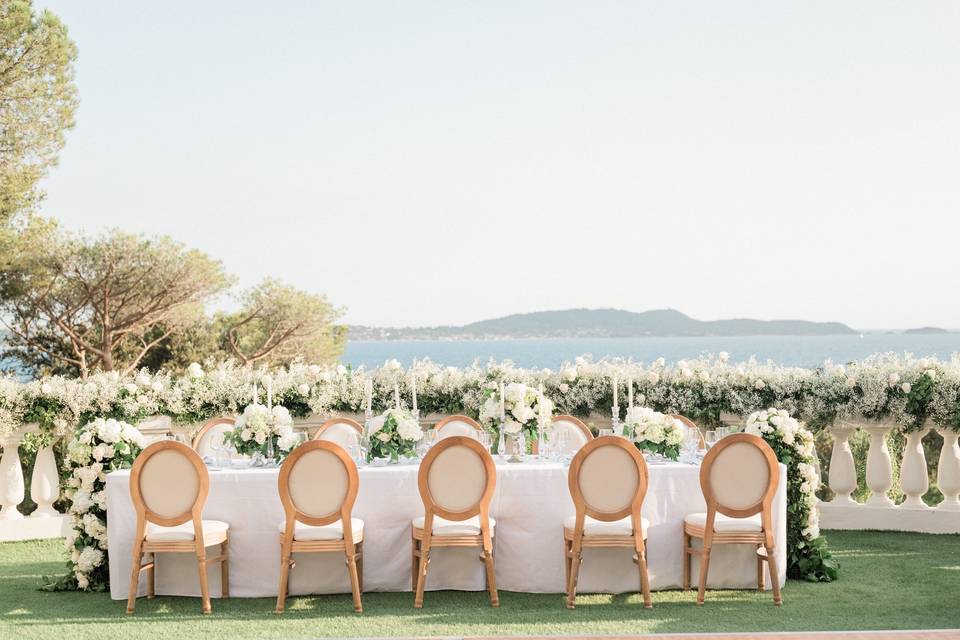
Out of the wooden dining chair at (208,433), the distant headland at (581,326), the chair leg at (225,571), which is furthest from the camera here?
the distant headland at (581,326)

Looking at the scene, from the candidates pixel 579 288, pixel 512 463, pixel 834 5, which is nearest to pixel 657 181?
pixel 834 5

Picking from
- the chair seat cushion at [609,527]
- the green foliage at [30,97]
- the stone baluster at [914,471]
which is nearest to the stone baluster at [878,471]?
the stone baluster at [914,471]

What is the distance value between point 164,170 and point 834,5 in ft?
60.9

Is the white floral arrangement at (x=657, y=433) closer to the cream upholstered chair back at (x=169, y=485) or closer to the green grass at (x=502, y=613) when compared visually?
the green grass at (x=502, y=613)

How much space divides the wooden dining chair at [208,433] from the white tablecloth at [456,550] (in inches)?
46.4

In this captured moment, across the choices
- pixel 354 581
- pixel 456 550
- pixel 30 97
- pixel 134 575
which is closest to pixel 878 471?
pixel 456 550

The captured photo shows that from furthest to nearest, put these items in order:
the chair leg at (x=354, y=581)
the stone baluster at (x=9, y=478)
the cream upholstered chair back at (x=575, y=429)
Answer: the stone baluster at (x=9, y=478) → the cream upholstered chair back at (x=575, y=429) → the chair leg at (x=354, y=581)

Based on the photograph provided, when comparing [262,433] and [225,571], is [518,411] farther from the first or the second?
[225,571]

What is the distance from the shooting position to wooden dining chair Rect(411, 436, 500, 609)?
557 cm

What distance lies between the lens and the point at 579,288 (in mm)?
74000

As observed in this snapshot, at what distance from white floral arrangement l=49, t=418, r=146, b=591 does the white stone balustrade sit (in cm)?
580

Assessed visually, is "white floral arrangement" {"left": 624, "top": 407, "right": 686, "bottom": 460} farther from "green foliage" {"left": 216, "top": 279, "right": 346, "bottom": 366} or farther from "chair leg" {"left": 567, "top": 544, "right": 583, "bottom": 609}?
"green foliage" {"left": 216, "top": 279, "right": 346, "bottom": 366}

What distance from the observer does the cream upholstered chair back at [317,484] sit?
550cm

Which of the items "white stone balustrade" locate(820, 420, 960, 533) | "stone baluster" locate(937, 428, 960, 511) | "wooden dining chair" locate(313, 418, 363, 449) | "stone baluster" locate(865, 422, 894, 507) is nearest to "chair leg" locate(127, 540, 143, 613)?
"wooden dining chair" locate(313, 418, 363, 449)
